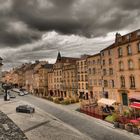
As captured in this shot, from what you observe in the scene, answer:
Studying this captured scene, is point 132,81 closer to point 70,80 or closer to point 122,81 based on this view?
point 122,81

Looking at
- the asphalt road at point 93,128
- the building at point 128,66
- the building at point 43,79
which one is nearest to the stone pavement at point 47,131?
the asphalt road at point 93,128

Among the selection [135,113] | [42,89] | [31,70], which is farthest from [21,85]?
[135,113]

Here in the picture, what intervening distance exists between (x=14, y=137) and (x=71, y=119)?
14458 mm

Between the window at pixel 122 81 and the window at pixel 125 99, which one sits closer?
the window at pixel 125 99

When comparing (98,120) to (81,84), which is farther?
(81,84)

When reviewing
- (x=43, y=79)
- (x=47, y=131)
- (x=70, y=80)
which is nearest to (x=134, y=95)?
(x=47, y=131)

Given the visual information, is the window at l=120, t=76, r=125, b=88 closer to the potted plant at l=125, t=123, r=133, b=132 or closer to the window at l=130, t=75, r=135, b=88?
the window at l=130, t=75, r=135, b=88

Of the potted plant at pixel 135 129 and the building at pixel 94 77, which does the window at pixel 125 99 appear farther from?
the potted plant at pixel 135 129

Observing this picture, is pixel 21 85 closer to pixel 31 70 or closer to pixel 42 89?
pixel 31 70

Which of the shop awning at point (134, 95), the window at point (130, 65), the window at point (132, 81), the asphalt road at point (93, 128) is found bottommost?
the asphalt road at point (93, 128)

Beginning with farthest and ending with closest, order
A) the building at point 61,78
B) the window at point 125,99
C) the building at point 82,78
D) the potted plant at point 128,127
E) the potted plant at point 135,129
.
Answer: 1. the building at point 61,78
2. the building at point 82,78
3. the window at point 125,99
4. the potted plant at point 128,127
5. the potted plant at point 135,129

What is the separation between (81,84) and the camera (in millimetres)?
57812

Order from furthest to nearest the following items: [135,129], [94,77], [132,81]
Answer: [94,77]
[132,81]
[135,129]

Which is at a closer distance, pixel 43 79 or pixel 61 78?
pixel 61 78
